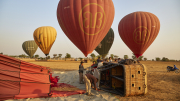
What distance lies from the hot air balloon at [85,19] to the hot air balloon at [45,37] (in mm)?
17998

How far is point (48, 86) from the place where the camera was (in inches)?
233

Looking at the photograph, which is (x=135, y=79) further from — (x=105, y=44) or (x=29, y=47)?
(x=29, y=47)

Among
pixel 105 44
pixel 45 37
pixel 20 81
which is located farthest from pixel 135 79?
pixel 45 37

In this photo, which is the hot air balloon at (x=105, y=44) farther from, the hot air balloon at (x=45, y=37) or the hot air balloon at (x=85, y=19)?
the hot air balloon at (x=45, y=37)

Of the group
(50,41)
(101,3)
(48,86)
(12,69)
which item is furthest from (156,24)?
(50,41)

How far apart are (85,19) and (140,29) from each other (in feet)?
30.0

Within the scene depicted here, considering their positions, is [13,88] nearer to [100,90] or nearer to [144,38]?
[100,90]

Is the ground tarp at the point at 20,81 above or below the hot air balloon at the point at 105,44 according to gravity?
below

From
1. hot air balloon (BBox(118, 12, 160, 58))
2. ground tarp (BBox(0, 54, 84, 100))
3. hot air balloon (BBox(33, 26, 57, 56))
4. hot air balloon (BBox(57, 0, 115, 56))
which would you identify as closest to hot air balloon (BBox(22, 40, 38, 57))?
hot air balloon (BBox(33, 26, 57, 56))

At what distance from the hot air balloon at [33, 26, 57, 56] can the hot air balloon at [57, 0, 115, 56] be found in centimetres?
1800

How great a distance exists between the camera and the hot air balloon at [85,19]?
1052 centimetres

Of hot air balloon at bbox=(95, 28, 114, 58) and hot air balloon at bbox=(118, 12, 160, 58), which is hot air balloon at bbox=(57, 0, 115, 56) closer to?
hot air balloon at bbox=(118, 12, 160, 58)

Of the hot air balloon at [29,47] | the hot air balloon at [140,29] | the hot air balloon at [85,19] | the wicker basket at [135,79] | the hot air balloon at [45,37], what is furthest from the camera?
the hot air balloon at [29,47]

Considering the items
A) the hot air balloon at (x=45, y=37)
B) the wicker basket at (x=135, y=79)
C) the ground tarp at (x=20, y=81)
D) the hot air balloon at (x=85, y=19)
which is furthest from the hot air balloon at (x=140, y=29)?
the hot air balloon at (x=45, y=37)
